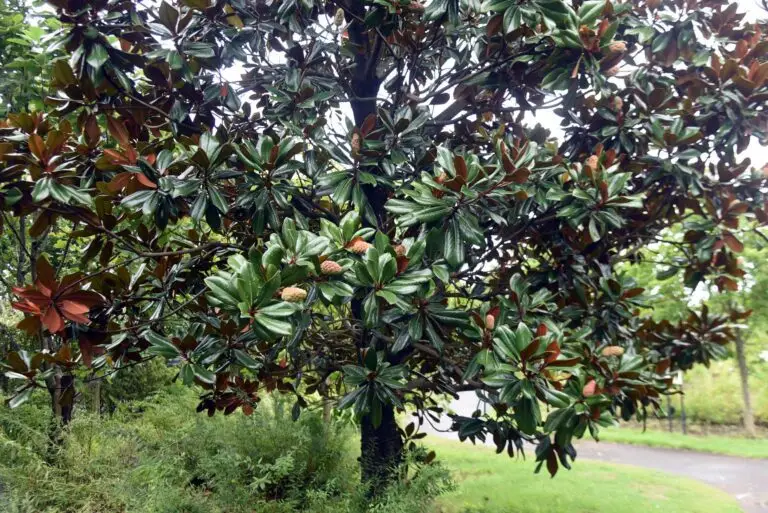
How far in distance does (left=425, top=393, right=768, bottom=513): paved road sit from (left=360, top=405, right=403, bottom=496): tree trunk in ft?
12.9

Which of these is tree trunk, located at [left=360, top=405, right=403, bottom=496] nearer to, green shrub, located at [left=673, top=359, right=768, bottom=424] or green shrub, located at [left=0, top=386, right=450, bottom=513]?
green shrub, located at [left=0, top=386, right=450, bottom=513]

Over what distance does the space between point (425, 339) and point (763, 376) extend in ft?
61.4

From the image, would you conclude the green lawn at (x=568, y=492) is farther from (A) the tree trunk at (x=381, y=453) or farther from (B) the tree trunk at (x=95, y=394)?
(B) the tree trunk at (x=95, y=394)

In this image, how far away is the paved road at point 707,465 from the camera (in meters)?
8.41

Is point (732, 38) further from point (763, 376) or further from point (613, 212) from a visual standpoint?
point (763, 376)

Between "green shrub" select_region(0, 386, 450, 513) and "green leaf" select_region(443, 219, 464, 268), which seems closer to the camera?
"green leaf" select_region(443, 219, 464, 268)

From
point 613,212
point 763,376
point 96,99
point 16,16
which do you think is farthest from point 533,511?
point 763,376

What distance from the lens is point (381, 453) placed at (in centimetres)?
427

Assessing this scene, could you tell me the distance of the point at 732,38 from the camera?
3584mm

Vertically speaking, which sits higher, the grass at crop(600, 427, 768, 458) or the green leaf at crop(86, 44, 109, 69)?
the green leaf at crop(86, 44, 109, 69)

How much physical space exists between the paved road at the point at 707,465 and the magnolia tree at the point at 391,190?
632 cm

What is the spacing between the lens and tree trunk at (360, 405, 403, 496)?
4.04 meters

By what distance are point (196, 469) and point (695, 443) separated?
1398 centimetres

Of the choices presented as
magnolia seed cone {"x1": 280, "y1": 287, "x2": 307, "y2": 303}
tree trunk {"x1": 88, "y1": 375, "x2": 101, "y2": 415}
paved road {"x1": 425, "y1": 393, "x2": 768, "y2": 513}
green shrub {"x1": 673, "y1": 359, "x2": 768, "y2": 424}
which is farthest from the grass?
magnolia seed cone {"x1": 280, "y1": 287, "x2": 307, "y2": 303}
